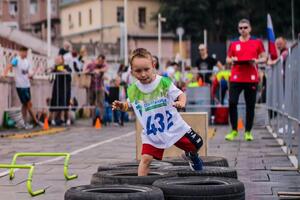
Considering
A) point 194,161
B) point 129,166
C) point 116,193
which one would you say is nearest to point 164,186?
point 116,193

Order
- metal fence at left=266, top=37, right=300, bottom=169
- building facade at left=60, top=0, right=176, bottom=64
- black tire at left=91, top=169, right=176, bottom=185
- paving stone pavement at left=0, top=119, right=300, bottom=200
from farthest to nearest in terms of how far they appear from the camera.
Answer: building facade at left=60, top=0, right=176, bottom=64 → metal fence at left=266, top=37, right=300, bottom=169 → paving stone pavement at left=0, top=119, right=300, bottom=200 → black tire at left=91, top=169, right=176, bottom=185

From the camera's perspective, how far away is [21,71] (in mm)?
20719

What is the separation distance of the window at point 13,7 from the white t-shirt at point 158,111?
88.5 meters

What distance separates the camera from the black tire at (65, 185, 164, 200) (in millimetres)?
6066

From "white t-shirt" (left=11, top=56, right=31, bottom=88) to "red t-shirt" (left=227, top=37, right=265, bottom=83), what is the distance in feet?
25.2

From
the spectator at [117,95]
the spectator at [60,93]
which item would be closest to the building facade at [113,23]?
the spectator at [117,95]

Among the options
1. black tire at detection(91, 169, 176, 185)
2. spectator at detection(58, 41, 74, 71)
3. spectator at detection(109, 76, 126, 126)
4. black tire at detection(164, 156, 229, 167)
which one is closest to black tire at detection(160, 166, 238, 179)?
black tire at detection(91, 169, 176, 185)

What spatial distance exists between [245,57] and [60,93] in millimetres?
9518

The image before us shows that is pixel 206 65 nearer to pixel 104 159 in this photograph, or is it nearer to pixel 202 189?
pixel 104 159

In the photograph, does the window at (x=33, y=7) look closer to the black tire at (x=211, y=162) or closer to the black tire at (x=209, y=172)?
the black tire at (x=211, y=162)

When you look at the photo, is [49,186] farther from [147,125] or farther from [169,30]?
[169,30]

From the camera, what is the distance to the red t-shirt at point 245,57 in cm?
1441

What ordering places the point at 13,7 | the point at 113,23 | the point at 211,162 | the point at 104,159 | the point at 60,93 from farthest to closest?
1. the point at 13,7
2. the point at 113,23
3. the point at 60,93
4. the point at 104,159
5. the point at 211,162

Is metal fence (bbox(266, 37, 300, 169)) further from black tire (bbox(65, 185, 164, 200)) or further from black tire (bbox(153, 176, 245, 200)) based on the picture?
black tire (bbox(65, 185, 164, 200))
